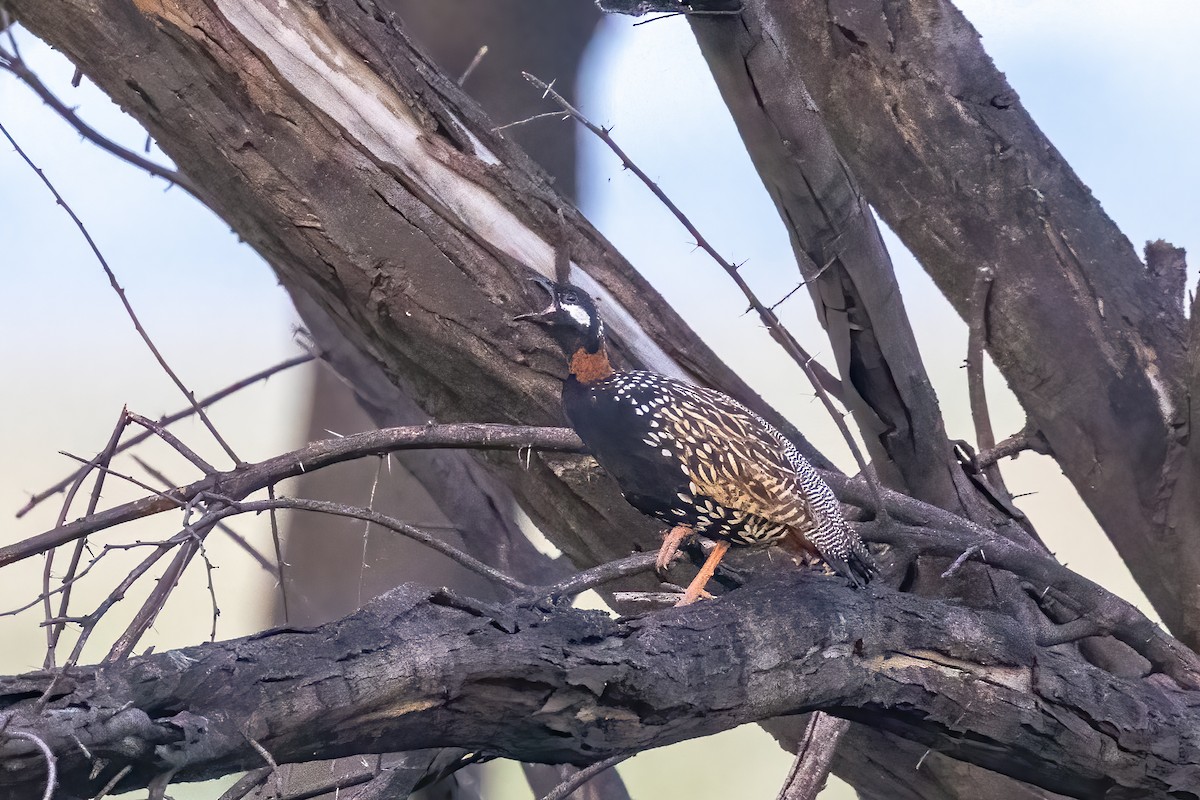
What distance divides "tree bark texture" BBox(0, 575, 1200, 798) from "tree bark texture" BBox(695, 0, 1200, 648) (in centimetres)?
71

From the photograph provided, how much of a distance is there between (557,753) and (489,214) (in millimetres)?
1218

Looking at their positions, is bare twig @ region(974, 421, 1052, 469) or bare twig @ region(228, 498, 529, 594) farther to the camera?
bare twig @ region(974, 421, 1052, 469)

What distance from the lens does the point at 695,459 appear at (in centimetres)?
147

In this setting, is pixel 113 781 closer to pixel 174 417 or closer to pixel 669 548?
pixel 669 548

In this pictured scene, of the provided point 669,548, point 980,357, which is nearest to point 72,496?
point 669,548

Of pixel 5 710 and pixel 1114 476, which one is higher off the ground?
pixel 1114 476

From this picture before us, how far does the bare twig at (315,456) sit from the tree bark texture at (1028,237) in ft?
3.74

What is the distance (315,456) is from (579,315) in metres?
0.53

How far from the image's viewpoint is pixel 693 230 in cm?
146

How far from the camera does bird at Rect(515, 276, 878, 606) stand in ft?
4.80

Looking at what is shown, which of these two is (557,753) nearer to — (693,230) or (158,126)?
(693,230)

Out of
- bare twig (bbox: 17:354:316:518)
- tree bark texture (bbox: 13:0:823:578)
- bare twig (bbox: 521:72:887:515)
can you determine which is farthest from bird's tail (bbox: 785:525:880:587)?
bare twig (bbox: 17:354:316:518)

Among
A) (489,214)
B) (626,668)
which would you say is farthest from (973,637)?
(489,214)

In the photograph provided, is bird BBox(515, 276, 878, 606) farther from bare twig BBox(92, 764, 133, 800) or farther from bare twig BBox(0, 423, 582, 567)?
bare twig BBox(92, 764, 133, 800)
